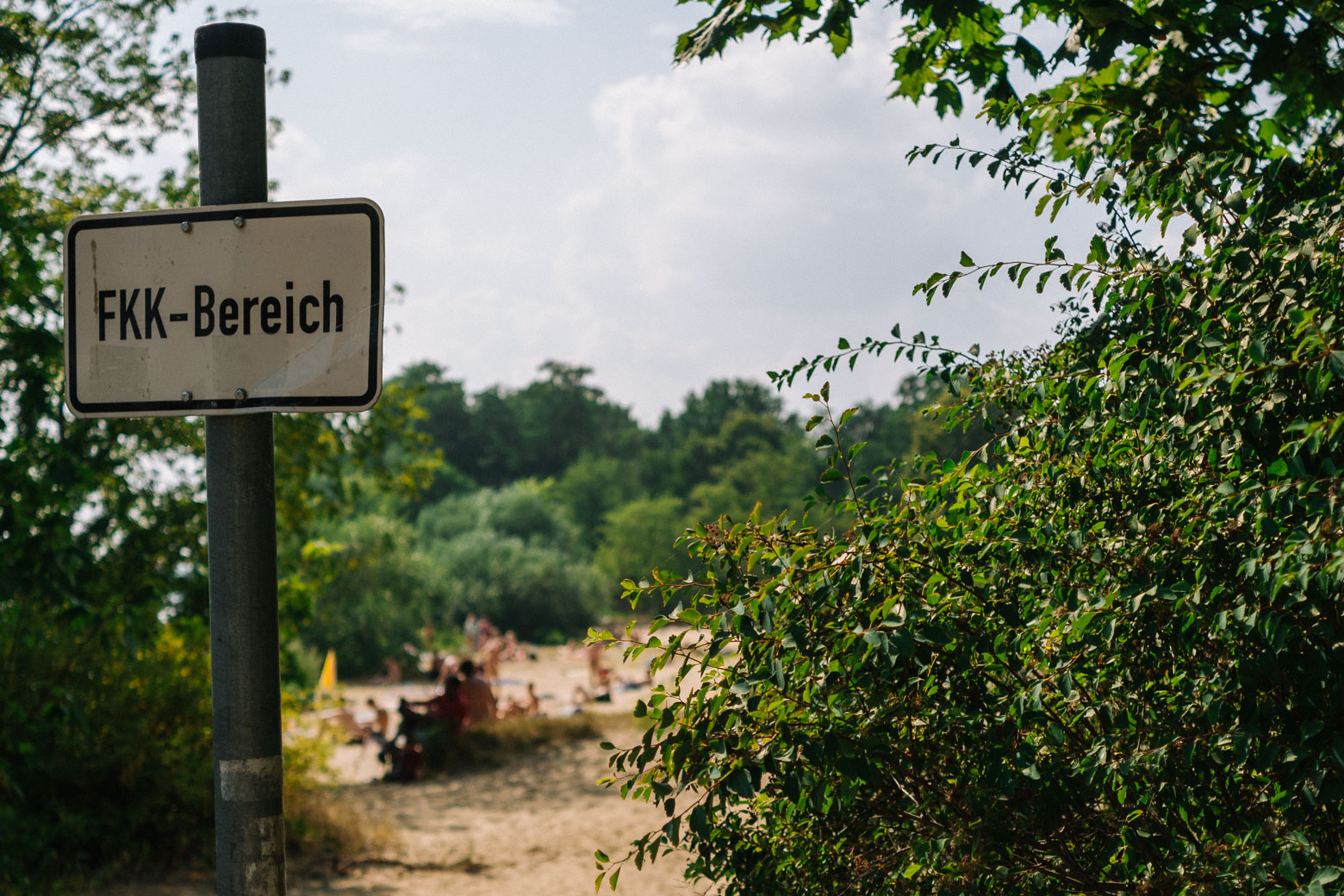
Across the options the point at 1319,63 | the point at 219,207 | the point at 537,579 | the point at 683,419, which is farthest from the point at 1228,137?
A: the point at 683,419

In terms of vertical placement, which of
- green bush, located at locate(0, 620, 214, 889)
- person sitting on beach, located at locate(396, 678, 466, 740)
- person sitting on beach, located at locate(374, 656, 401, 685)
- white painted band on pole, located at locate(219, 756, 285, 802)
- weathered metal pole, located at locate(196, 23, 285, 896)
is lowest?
person sitting on beach, located at locate(374, 656, 401, 685)

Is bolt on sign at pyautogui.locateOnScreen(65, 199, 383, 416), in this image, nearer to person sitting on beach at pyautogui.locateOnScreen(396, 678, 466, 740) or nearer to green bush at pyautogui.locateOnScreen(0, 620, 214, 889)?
green bush at pyautogui.locateOnScreen(0, 620, 214, 889)

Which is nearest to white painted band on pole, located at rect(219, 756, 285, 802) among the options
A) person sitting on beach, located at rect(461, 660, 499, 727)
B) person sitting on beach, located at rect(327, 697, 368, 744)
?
person sitting on beach, located at rect(461, 660, 499, 727)

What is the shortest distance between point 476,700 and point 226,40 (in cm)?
1241

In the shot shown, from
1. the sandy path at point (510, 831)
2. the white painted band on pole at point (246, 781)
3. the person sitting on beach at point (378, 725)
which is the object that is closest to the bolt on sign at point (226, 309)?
the white painted band on pole at point (246, 781)

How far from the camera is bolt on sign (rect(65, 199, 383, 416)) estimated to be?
5.73ft

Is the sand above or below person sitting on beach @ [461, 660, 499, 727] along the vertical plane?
below

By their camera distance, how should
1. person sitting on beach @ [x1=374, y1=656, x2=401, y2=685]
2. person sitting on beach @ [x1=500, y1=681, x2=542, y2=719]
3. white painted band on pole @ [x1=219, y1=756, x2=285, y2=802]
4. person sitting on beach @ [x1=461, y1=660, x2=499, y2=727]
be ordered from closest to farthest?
white painted band on pole @ [x1=219, y1=756, x2=285, y2=802], person sitting on beach @ [x1=461, y1=660, x2=499, y2=727], person sitting on beach @ [x1=500, y1=681, x2=542, y2=719], person sitting on beach @ [x1=374, y1=656, x2=401, y2=685]

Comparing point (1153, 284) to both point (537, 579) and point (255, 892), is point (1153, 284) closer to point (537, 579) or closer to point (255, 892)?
point (255, 892)

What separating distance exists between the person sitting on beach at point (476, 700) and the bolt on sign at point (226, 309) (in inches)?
466

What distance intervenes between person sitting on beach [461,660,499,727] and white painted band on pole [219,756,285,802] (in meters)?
11.8

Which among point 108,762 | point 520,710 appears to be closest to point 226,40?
point 108,762

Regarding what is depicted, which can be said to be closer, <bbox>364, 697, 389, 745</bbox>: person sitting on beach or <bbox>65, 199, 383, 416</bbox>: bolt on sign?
<bbox>65, 199, 383, 416</bbox>: bolt on sign

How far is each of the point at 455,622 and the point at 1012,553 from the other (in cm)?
3735
